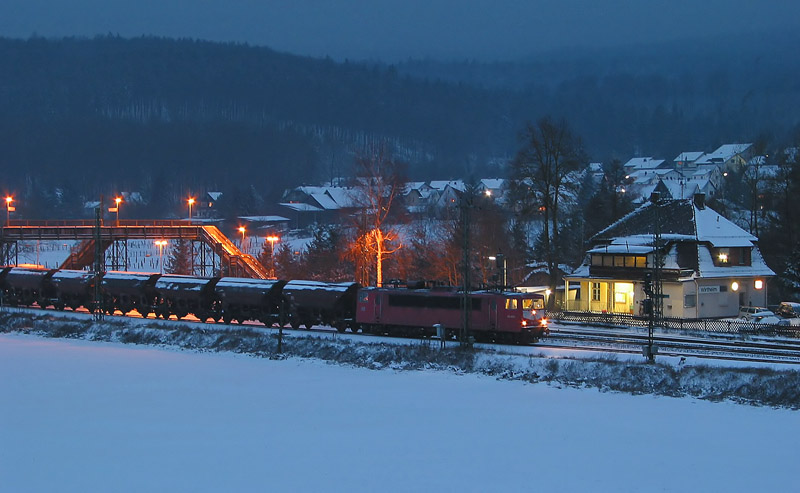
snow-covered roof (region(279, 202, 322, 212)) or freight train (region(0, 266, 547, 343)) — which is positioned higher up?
snow-covered roof (region(279, 202, 322, 212))

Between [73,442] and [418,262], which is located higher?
[418,262]

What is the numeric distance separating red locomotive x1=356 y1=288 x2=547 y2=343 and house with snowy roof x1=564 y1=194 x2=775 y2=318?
57.5 ft

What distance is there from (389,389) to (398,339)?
10.4 meters

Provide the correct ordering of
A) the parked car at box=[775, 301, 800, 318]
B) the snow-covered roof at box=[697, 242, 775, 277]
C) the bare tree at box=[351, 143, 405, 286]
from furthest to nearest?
the bare tree at box=[351, 143, 405, 286] → the snow-covered roof at box=[697, 242, 775, 277] → the parked car at box=[775, 301, 800, 318]

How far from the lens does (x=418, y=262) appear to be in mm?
77438

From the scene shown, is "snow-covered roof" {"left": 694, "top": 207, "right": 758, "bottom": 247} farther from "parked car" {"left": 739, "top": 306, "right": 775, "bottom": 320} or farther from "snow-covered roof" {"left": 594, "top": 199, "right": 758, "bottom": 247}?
"parked car" {"left": 739, "top": 306, "right": 775, "bottom": 320}

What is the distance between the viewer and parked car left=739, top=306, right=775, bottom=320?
52250mm

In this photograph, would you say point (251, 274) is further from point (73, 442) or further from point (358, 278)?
point (73, 442)

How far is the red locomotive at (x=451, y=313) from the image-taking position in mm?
40156

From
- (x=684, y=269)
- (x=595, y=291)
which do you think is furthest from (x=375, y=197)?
(x=684, y=269)

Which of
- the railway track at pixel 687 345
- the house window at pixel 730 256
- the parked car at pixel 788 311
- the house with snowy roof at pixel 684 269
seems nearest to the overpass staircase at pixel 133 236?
the house with snowy roof at pixel 684 269

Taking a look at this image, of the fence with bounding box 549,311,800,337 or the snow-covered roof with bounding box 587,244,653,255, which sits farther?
the snow-covered roof with bounding box 587,244,653,255

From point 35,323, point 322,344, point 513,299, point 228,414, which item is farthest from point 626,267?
point 35,323

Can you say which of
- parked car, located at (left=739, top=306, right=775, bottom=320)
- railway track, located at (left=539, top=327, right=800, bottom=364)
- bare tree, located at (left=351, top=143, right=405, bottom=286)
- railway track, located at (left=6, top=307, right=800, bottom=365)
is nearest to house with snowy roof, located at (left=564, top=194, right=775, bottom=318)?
parked car, located at (left=739, top=306, right=775, bottom=320)
